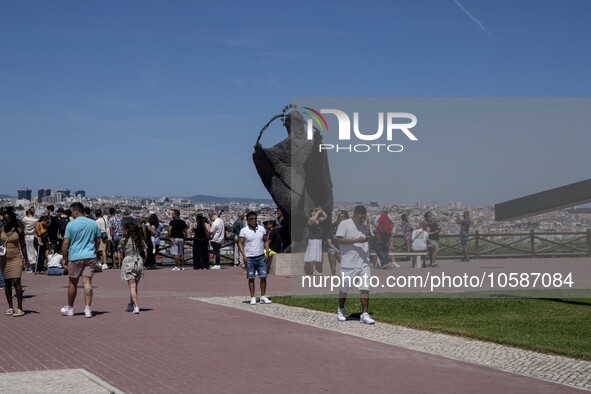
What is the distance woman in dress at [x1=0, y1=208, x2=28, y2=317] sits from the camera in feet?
46.2

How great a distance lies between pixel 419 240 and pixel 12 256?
9.60 m

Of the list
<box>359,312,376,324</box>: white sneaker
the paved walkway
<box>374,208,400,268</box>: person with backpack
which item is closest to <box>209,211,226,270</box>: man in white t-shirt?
<box>374,208,400,268</box>: person with backpack

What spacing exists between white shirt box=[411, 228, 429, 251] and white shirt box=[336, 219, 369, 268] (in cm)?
634

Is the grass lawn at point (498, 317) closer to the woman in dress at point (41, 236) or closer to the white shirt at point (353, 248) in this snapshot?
the white shirt at point (353, 248)

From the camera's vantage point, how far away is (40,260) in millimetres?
24109

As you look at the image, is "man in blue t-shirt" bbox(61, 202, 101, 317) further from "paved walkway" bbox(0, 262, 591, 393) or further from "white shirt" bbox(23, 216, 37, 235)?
"white shirt" bbox(23, 216, 37, 235)

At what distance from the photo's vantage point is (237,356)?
10.3 m

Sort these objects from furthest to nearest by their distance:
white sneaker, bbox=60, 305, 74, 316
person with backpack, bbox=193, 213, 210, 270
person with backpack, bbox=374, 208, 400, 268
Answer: person with backpack, bbox=193, 213, 210, 270 < person with backpack, bbox=374, 208, 400, 268 < white sneaker, bbox=60, 305, 74, 316

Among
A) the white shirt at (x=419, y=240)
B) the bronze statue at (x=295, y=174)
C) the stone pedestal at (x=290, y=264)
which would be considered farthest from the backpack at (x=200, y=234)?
the white shirt at (x=419, y=240)

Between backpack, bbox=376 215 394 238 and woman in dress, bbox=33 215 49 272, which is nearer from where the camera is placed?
backpack, bbox=376 215 394 238

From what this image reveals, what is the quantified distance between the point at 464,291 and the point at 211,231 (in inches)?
383

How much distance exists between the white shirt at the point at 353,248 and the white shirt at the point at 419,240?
20.8 feet

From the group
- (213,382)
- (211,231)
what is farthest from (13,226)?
(211,231)

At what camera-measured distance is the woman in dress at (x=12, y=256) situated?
1409 cm
